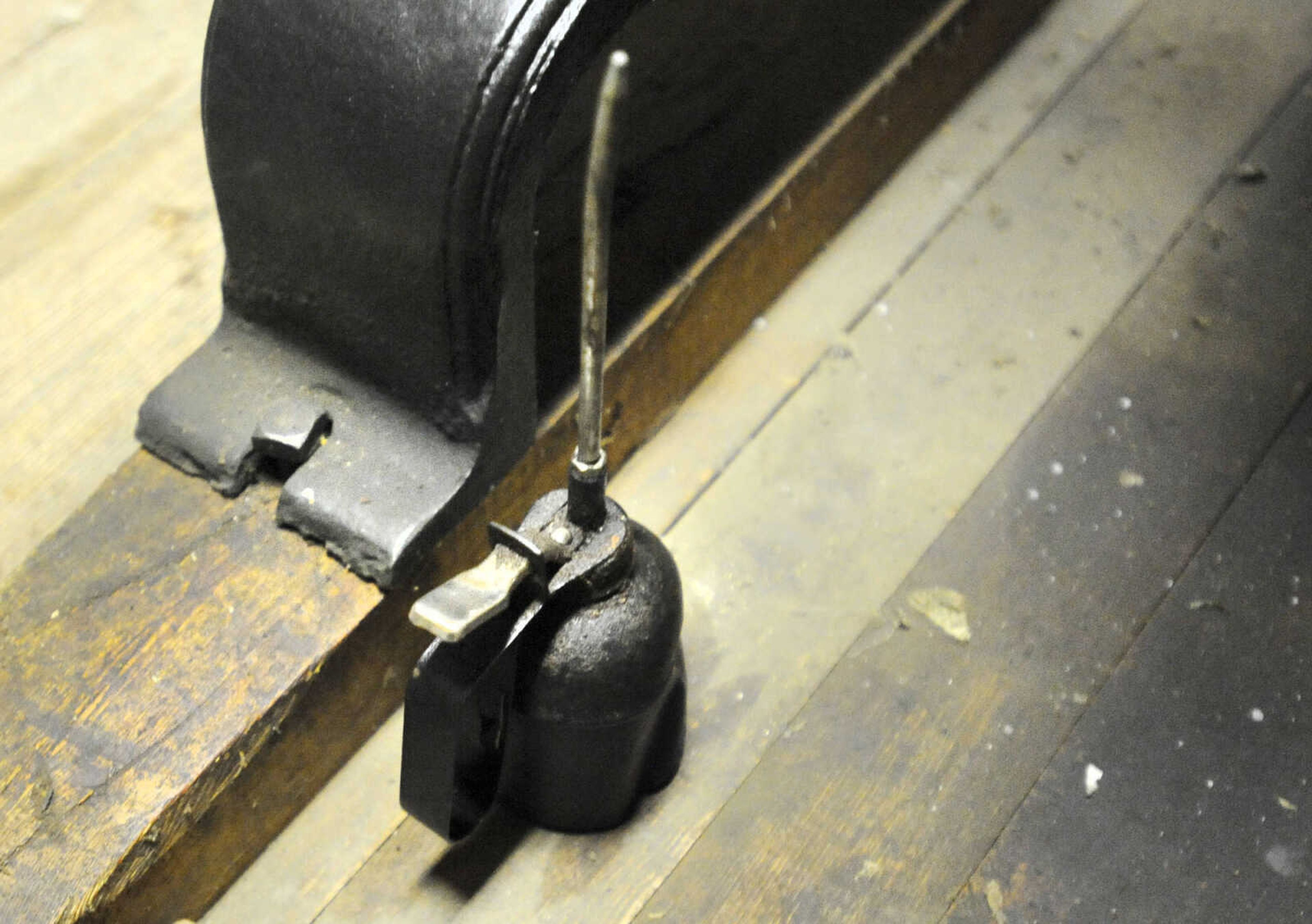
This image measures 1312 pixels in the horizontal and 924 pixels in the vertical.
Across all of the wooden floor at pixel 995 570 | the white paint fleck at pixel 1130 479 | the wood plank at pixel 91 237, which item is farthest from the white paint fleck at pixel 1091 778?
the wood plank at pixel 91 237

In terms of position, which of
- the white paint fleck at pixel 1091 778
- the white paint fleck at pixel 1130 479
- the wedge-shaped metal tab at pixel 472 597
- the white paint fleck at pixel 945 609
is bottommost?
the white paint fleck at pixel 1091 778

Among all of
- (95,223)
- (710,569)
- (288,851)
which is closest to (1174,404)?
(710,569)

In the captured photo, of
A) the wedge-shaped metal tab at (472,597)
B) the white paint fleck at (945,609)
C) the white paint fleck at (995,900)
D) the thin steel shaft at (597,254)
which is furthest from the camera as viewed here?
the white paint fleck at (945,609)

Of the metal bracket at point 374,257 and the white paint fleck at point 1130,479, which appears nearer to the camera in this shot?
the metal bracket at point 374,257

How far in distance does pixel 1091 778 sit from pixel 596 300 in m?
0.65

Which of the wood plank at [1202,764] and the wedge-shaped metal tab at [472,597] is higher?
the wedge-shaped metal tab at [472,597]

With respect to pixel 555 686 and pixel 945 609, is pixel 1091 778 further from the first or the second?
pixel 555 686

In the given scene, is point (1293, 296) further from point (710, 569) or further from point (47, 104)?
point (47, 104)

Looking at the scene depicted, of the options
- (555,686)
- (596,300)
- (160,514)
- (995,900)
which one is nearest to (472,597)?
(555,686)

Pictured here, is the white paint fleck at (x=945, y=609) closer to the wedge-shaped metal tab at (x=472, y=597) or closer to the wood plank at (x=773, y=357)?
the wood plank at (x=773, y=357)

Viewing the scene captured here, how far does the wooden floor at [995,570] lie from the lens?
1148 mm

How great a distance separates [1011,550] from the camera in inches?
53.1

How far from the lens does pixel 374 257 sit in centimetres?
107

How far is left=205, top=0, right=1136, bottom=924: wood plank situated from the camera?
3.79 ft
